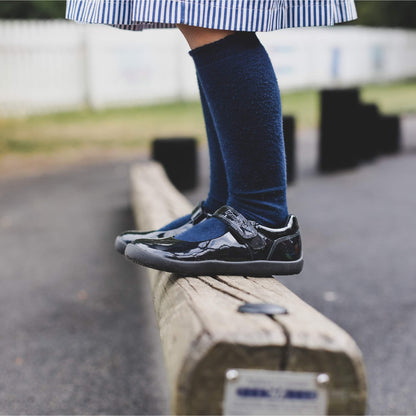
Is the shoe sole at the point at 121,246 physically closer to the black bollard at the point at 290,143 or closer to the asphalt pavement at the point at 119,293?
the asphalt pavement at the point at 119,293

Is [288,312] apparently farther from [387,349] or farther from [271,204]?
[387,349]

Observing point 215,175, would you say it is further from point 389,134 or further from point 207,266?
point 389,134

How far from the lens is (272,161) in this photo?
1.46m

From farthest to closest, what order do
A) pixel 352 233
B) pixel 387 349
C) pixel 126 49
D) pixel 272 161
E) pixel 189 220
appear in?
pixel 126 49
pixel 352 233
pixel 387 349
pixel 189 220
pixel 272 161

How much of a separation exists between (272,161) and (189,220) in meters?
0.43

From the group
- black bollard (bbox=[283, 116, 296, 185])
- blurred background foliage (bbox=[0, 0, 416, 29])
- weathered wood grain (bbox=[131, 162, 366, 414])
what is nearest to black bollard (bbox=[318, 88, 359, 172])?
black bollard (bbox=[283, 116, 296, 185])

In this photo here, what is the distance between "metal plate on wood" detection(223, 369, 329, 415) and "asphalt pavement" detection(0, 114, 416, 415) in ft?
4.06

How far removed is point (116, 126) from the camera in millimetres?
10523

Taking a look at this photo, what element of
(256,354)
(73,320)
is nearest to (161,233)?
(256,354)

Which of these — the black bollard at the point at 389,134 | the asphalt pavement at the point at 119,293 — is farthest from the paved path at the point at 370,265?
the black bollard at the point at 389,134

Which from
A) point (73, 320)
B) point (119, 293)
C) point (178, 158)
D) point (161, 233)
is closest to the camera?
point (161, 233)

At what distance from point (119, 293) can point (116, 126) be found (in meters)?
7.52

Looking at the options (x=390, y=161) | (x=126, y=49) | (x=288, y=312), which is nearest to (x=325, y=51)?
(x=126, y=49)

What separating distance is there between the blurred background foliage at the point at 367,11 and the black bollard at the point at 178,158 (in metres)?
15.0
